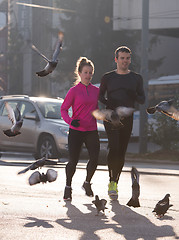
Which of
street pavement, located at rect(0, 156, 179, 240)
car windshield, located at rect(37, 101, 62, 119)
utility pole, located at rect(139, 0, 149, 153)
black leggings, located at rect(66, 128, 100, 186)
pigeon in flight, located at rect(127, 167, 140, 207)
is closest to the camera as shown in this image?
street pavement, located at rect(0, 156, 179, 240)

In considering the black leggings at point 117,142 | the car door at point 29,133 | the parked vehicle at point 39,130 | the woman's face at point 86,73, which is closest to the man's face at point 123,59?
the woman's face at point 86,73

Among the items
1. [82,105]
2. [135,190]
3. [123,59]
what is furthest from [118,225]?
[123,59]

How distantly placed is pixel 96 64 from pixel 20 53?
753 cm

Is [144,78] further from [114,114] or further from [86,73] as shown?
[114,114]

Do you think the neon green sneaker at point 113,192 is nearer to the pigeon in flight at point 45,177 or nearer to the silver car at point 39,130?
the pigeon in flight at point 45,177

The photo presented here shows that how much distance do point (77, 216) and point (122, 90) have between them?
6.35ft

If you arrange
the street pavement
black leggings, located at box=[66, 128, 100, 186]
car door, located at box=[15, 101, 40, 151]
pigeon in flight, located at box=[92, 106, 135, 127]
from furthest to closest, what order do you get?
1. car door, located at box=[15, 101, 40, 151]
2. black leggings, located at box=[66, 128, 100, 186]
3. pigeon in flight, located at box=[92, 106, 135, 127]
4. the street pavement

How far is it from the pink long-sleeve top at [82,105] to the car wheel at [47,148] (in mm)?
8106

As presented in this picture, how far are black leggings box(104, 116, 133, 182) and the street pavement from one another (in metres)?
0.43

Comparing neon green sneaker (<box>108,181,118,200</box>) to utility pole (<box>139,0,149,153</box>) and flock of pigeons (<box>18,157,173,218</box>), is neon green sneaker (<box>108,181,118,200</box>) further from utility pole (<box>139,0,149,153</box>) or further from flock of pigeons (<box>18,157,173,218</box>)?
utility pole (<box>139,0,149,153</box>)

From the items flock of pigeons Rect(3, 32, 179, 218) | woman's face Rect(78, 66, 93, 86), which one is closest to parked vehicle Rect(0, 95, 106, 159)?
woman's face Rect(78, 66, 93, 86)

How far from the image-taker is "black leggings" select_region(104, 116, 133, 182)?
28.1 ft

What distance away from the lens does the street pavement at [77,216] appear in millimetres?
6219

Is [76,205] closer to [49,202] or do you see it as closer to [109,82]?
[49,202]
